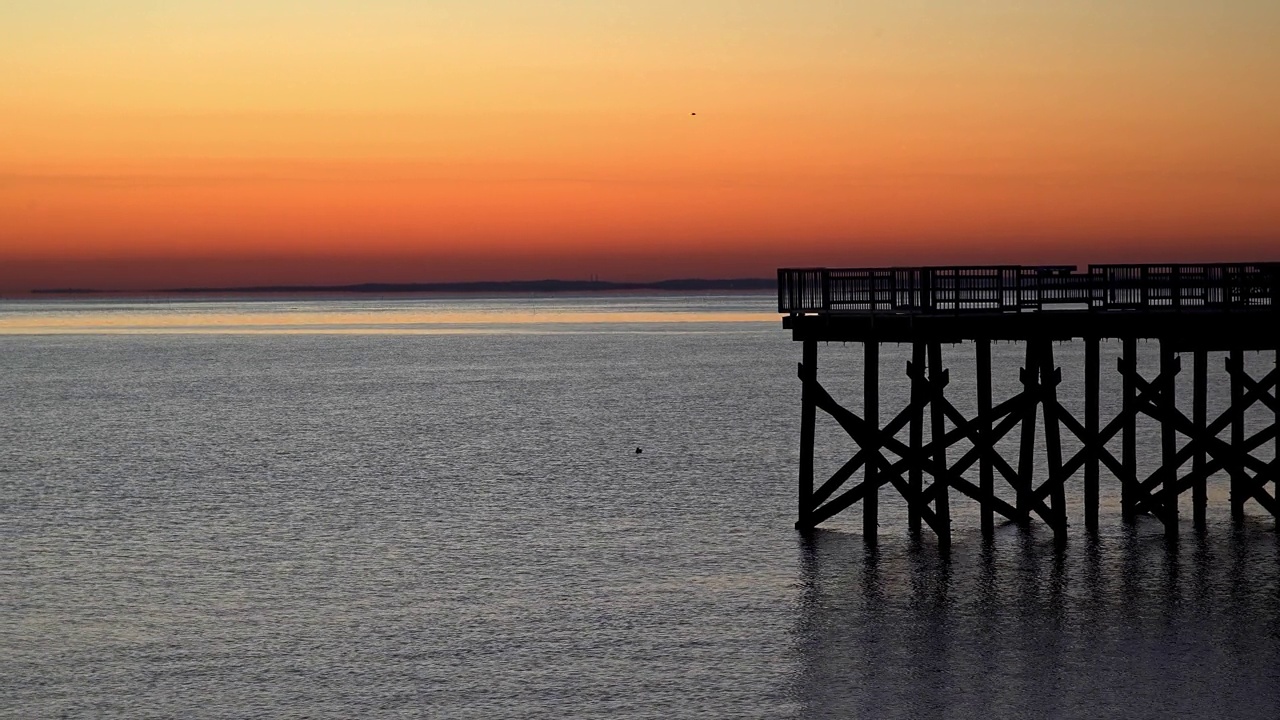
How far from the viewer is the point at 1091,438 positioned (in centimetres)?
3188

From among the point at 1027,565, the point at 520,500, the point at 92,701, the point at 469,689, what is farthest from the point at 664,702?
the point at 520,500

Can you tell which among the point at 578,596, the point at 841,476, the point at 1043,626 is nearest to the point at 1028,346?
the point at 841,476

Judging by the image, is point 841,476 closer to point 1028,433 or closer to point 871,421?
point 871,421

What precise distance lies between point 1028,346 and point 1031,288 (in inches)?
50.9

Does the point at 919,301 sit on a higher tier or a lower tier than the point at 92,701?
higher

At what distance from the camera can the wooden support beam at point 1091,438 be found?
31688 mm

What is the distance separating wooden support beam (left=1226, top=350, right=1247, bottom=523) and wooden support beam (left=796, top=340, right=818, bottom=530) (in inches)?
363

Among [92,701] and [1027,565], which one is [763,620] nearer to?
[1027,565]

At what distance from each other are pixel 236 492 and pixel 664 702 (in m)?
27.4

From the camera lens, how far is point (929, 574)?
95.1 feet

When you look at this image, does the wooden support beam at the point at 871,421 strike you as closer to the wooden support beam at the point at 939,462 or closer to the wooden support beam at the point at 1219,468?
the wooden support beam at the point at 939,462

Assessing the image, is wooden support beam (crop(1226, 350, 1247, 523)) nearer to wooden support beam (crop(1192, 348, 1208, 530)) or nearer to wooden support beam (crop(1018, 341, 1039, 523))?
wooden support beam (crop(1192, 348, 1208, 530))

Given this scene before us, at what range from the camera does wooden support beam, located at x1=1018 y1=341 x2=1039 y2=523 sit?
103ft

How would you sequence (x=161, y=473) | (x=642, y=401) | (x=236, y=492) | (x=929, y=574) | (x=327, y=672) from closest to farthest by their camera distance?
1. (x=327, y=672)
2. (x=929, y=574)
3. (x=236, y=492)
4. (x=161, y=473)
5. (x=642, y=401)
